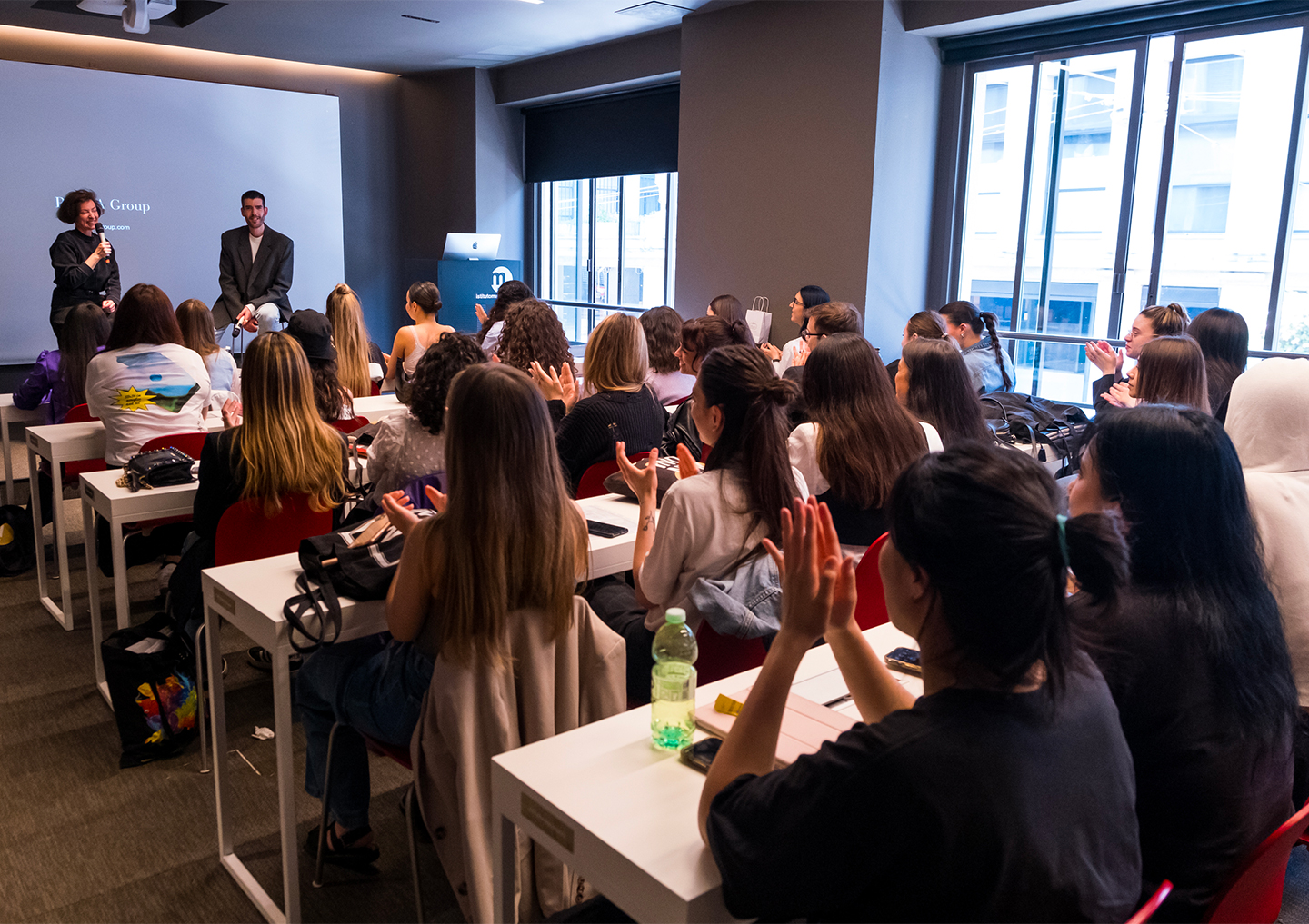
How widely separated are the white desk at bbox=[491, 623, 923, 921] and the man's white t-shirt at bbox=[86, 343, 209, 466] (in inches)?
116

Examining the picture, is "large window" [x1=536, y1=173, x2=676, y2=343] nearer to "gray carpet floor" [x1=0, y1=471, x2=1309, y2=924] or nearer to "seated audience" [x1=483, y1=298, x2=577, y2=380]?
"seated audience" [x1=483, y1=298, x2=577, y2=380]

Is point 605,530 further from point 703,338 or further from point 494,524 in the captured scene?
point 703,338

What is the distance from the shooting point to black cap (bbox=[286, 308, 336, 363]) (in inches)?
147

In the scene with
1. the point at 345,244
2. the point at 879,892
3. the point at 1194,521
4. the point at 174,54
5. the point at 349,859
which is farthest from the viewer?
the point at 345,244

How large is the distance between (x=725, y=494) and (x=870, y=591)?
45 centimetres

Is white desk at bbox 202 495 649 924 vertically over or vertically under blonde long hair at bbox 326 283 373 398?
under

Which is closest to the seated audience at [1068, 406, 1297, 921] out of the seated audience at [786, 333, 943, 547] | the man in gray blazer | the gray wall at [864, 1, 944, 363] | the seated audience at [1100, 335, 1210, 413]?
the seated audience at [786, 333, 943, 547]

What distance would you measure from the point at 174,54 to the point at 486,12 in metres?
3.69

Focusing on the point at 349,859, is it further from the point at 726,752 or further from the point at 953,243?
the point at 953,243

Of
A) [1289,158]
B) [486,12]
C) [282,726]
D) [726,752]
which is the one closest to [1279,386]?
[726,752]

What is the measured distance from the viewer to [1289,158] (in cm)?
550

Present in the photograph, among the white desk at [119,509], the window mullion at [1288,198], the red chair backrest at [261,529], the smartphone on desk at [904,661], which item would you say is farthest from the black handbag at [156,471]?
the window mullion at [1288,198]

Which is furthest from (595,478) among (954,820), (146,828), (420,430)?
(954,820)

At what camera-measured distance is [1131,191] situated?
6.09 m
